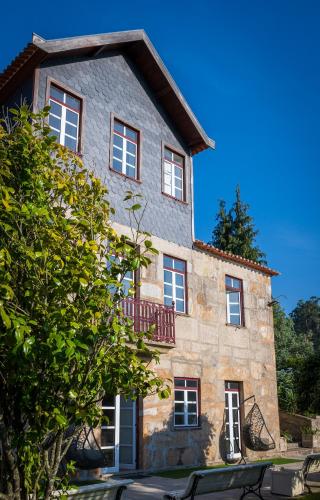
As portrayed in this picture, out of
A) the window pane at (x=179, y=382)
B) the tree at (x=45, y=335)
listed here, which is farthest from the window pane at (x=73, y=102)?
the tree at (x=45, y=335)

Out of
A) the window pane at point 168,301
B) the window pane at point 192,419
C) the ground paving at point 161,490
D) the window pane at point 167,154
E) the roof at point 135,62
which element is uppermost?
the roof at point 135,62

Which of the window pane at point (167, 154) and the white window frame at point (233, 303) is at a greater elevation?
the window pane at point (167, 154)

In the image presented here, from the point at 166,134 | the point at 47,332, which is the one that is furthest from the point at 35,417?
the point at 166,134

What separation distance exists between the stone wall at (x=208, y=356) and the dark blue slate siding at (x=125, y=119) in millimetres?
A: 686

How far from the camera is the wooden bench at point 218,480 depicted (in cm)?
693

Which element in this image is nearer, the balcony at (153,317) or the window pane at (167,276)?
the balcony at (153,317)

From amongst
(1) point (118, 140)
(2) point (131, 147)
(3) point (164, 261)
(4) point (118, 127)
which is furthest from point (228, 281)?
(4) point (118, 127)

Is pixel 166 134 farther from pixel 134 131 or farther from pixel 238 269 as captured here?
pixel 238 269

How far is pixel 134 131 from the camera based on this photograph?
1444 centimetres

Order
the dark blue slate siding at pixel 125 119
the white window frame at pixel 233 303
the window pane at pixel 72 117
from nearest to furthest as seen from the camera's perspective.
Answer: the window pane at pixel 72 117
the dark blue slate siding at pixel 125 119
the white window frame at pixel 233 303

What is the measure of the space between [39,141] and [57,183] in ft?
1.54

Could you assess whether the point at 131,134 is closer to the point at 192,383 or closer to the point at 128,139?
the point at 128,139

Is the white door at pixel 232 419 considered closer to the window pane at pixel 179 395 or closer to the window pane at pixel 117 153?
the window pane at pixel 179 395

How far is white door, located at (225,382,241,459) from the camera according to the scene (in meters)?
15.1
